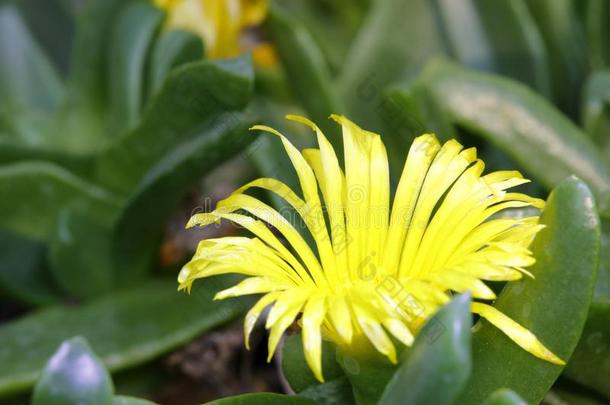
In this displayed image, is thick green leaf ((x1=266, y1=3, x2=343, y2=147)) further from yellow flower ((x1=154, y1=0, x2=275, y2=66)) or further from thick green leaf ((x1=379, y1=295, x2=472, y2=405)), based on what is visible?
thick green leaf ((x1=379, y1=295, x2=472, y2=405))

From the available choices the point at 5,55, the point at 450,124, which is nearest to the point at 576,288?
the point at 450,124

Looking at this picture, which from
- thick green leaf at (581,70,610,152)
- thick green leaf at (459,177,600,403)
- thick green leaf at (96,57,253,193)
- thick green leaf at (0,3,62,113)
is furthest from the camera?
thick green leaf at (0,3,62,113)

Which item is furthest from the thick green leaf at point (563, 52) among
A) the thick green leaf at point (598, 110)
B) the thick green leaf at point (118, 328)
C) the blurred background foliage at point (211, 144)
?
the thick green leaf at point (118, 328)

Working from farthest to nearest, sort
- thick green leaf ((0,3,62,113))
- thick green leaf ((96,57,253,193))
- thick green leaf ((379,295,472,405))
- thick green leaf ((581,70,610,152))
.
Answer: thick green leaf ((0,3,62,113))
thick green leaf ((581,70,610,152))
thick green leaf ((96,57,253,193))
thick green leaf ((379,295,472,405))

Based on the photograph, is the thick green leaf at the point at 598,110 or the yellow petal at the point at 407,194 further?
the thick green leaf at the point at 598,110

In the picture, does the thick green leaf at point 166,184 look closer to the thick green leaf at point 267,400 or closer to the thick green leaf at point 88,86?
the thick green leaf at point 88,86

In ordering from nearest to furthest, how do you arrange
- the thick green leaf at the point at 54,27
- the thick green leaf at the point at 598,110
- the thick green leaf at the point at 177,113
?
the thick green leaf at the point at 177,113
the thick green leaf at the point at 598,110
the thick green leaf at the point at 54,27

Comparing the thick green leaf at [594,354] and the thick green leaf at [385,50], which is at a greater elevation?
the thick green leaf at [385,50]

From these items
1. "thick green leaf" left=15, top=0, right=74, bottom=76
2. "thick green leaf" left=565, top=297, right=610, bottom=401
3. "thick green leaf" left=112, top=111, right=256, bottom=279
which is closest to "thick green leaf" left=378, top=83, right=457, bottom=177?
"thick green leaf" left=112, top=111, right=256, bottom=279
